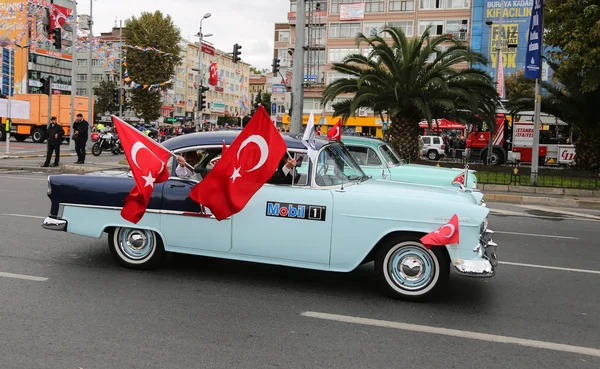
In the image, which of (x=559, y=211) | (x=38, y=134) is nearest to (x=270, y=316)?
(x=559, y=211)

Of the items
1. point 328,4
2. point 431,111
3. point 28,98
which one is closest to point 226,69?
point 328,4

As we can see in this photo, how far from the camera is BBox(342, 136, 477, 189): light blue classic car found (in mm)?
9797

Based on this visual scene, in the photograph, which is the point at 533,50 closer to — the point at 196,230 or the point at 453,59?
the point at 453,59

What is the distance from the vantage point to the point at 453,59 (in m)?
21.6

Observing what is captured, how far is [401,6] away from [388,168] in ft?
188

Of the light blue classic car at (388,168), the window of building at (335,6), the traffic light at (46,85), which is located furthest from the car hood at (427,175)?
the window of building at (335,6)

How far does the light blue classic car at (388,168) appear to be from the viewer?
9.80 m

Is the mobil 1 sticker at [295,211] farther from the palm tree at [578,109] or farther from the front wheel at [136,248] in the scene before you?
the palm tree at [578,109]

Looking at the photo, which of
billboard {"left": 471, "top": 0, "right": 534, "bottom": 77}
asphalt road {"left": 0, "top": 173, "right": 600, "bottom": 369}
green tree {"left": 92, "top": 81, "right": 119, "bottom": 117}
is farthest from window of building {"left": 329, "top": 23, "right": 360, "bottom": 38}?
asphalt road {"left": 0, "top": 173, "right": 600, "bottom": 369}

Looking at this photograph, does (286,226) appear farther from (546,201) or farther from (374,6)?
(374,6)

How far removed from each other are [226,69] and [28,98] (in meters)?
88.6

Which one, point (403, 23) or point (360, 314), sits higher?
point (403, 23)

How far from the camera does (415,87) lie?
21.2 m

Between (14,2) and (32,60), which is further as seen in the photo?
(32,60)
